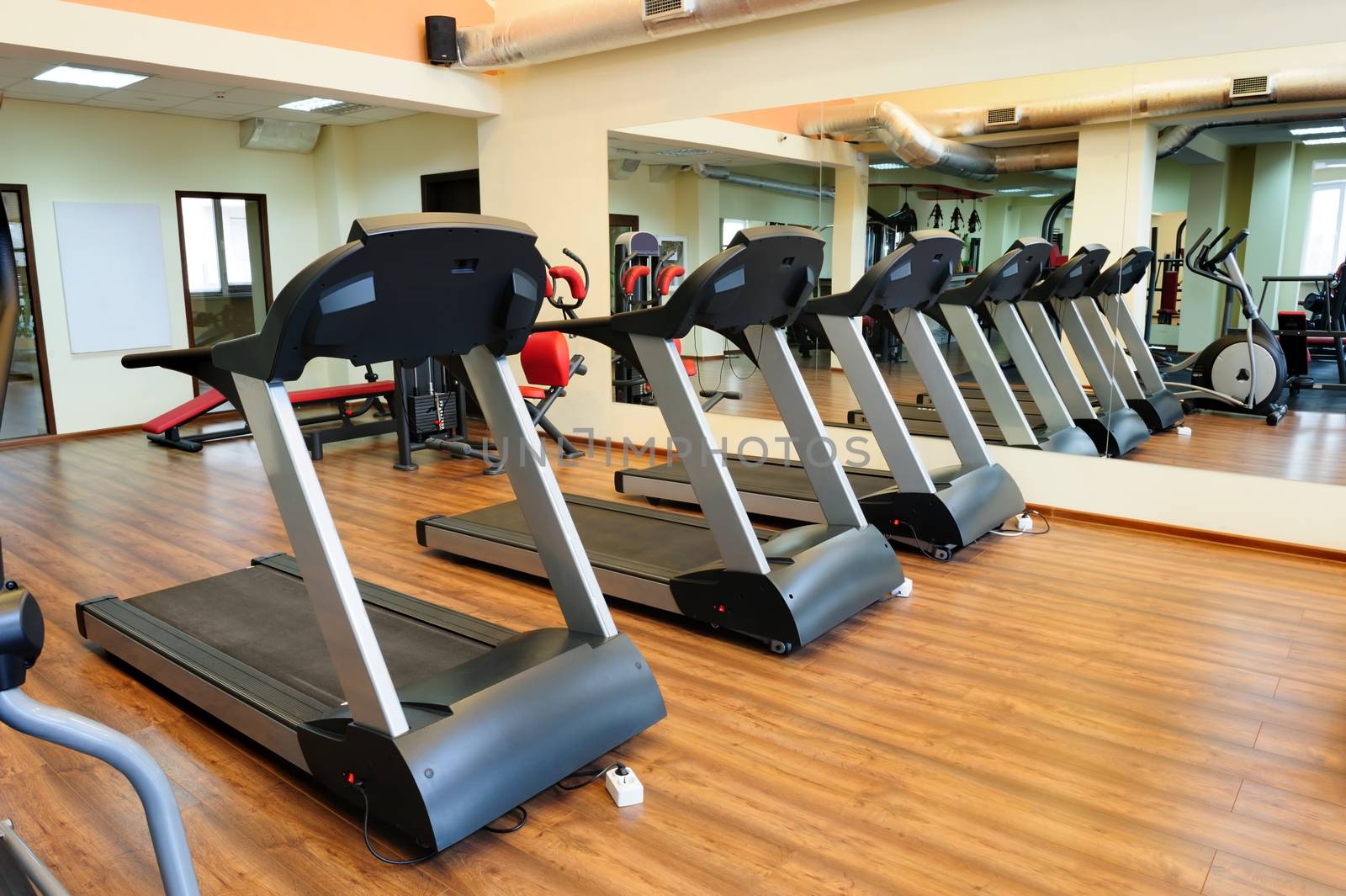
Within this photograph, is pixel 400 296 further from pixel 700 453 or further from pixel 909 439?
pixel 909 439

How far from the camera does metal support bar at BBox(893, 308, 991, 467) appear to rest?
4258 mm

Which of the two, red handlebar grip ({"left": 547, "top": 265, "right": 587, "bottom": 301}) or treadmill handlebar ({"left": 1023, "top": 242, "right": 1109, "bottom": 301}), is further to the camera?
red handlebar grip ({"left": 547, "top": 265, "right": 587, "bottom": 301})

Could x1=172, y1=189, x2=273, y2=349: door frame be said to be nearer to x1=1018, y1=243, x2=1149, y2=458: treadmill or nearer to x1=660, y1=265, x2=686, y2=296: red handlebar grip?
x1=660, y1=265, x2=686, y2=296: red handlebar grip

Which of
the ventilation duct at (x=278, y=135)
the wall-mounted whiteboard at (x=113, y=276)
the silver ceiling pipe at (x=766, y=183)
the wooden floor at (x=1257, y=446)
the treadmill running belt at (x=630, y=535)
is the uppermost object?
the ventilation duct at (x=278, y=135)

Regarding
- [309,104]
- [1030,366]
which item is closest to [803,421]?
[1030,366]

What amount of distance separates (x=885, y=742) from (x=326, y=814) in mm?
1450

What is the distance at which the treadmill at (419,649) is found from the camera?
6.41ft

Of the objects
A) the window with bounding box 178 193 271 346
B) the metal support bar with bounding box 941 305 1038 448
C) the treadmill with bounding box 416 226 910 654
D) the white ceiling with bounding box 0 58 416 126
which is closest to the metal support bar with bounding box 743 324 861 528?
the treadmill with bounding box 416 226 910 654

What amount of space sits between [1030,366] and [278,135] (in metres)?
6.99

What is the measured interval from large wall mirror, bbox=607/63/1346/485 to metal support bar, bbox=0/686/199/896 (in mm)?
3336

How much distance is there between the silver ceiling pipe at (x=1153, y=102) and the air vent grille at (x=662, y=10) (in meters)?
1.52

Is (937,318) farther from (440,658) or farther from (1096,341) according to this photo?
(440,658)

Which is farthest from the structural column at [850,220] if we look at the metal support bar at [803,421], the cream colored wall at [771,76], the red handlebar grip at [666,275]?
the metal support bar at [803,421]

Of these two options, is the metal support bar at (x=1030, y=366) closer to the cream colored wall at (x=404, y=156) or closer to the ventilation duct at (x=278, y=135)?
the cream colored wall at (x=404, y=156)
